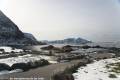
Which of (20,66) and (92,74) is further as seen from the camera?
(20,66)

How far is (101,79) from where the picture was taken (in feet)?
161

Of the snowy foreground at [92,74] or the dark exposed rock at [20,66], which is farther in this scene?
the dark exposed rock at [20,66]

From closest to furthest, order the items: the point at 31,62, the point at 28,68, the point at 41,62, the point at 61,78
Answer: the point at 61,78
the point at 28,68
the point at 31,62
the point at 41,62

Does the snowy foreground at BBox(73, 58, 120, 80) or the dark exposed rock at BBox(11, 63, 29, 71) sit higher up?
the dark exposed rock at BBox(11, 63, 29, 71)

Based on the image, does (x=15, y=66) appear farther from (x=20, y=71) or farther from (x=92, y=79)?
(x=92, y=79)

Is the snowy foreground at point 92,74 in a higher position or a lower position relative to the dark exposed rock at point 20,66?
lower

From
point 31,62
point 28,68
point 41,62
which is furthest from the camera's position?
point 41,62

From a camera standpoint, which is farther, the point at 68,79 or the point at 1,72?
the point at 1,72

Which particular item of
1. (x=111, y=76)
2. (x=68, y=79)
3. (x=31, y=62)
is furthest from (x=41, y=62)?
(x=68, y=79)

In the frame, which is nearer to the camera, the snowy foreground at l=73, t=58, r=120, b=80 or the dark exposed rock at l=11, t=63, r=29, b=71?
the snowy foreground at l=73, t=58, r=120, b=80

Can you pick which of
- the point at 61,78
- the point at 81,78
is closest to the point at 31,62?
the point at 81,78

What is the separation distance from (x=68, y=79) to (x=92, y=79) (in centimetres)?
676

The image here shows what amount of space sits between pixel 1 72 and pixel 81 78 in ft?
64.2

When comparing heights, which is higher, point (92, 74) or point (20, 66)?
point (20, 66)
